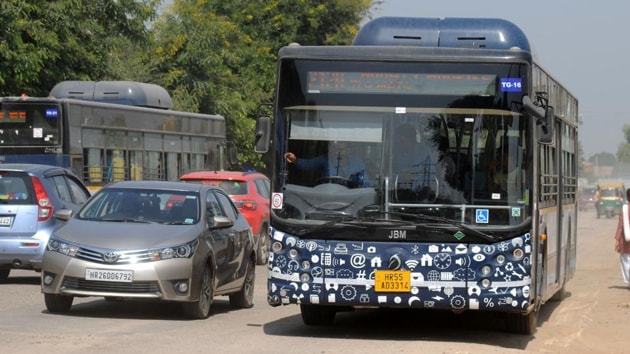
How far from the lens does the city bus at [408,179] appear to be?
12.7 meters

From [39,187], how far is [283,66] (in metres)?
6.03

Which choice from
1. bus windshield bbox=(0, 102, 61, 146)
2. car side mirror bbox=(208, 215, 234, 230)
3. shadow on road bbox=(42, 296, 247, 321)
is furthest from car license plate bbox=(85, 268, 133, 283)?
bus windshield bbox=(0, 102, 61, 146)

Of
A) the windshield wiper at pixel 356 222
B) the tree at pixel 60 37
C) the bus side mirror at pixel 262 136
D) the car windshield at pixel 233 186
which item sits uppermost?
the tree at pixel 60 37

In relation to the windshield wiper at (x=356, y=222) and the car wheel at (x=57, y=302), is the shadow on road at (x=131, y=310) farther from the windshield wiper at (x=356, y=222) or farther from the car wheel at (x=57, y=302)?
the windshield wiper at (x=356, y=222)

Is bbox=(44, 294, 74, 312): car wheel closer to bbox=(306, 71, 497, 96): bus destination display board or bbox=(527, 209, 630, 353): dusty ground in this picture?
bbox=(306, 71, 497, 96): bus destination display board

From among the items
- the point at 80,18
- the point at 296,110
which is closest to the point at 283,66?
the point at 296,110

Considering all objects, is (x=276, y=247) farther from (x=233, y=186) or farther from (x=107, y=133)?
(x=107, y=133)

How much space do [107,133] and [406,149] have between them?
49.0 feet

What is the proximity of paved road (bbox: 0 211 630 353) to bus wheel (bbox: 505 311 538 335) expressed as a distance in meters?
0.13

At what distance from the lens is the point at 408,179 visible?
42.2 ft

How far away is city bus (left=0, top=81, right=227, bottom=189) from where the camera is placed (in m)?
25.5

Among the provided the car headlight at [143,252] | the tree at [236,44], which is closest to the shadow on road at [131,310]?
the car headlight at [143,252]

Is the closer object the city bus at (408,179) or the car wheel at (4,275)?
the city bus at (408,179)

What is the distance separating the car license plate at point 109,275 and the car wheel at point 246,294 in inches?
117
